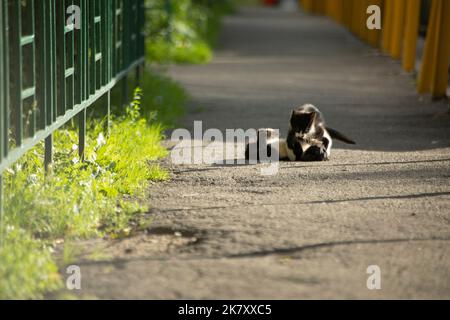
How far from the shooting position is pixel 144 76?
12555mm

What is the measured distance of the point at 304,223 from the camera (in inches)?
233

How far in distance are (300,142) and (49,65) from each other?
260cm

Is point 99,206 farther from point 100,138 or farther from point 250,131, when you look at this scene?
point 250,131

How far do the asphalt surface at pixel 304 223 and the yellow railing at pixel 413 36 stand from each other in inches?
24.2

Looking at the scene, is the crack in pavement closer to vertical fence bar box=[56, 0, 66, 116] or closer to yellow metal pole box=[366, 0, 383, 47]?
vertical fence bar box=[56, 0, 66, 116]

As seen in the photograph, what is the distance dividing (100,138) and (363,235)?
281cm

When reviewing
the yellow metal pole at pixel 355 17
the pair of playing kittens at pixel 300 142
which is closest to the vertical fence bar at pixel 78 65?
the pair of playing kittens at pixel 300 142

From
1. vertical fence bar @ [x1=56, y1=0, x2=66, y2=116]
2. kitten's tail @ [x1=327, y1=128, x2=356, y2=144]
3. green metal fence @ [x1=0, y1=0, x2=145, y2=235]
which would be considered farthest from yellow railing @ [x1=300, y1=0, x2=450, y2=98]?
vertical fence bar @ [x1=56, y1=0, x2=66, y2=116]

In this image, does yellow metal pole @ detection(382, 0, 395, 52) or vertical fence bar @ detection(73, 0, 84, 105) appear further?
yellow metal pole @ detection(382, 0, 395, 52)

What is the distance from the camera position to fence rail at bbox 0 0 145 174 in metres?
5.42

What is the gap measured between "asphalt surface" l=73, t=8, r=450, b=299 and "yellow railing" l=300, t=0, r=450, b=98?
614 mm

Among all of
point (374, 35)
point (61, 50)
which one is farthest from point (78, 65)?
point (374, 35)

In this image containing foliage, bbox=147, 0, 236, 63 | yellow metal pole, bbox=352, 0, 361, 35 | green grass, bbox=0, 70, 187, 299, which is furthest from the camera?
yellow metal pole, bbox=352, 0, 361, 35

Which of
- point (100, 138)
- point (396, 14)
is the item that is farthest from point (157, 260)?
point (396, 14)
